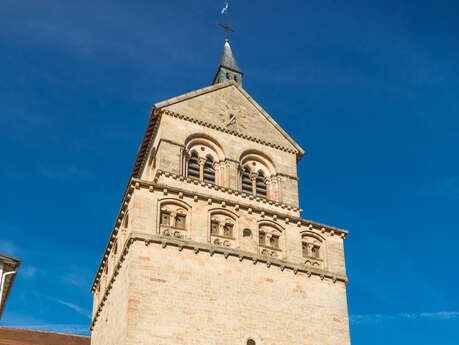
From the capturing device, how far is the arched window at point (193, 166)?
1184 inches

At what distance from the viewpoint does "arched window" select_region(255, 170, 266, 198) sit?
31.4 m

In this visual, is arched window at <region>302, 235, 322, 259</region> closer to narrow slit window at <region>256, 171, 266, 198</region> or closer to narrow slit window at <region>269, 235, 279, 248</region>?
narrow slit window at <region>269, 235, 279, 248</region>

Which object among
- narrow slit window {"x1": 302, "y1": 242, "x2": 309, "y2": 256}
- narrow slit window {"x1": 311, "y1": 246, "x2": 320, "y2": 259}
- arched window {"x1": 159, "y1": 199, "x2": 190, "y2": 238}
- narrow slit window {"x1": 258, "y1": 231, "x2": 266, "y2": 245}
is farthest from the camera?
narrow slit window {"x1": 311, "y1": 246, "x2": 320, "y2": 259}

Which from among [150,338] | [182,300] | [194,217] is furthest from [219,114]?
[150,338]

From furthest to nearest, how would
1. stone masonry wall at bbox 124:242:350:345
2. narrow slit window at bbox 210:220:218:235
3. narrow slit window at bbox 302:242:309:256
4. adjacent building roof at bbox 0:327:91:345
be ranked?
adjacent building roof at bbox 0:327:91:345 < narrow slit window at bbox 302:242:309:256 < narrow slit window at bbox 210:220:218:235 < stone masonry wall at bbox 124:242:350:345

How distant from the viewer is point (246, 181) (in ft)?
103

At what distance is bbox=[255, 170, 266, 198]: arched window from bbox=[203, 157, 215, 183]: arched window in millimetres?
2508

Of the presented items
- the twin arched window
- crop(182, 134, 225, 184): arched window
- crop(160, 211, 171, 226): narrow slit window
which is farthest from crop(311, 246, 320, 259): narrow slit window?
crop(160, 211, 171, 226): narrow slit window

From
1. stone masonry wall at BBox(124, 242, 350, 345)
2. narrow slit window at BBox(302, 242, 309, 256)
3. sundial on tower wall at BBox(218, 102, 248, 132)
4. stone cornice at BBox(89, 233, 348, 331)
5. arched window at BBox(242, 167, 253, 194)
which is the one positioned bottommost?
stone masonry wall at BBox(124, 242, 350, 345)

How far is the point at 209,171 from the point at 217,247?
5459 millimetres

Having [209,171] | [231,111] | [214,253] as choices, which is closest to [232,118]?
[231,111]

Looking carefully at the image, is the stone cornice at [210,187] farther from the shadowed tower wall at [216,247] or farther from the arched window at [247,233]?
the arched window at [247,233]

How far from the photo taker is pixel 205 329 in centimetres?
2402

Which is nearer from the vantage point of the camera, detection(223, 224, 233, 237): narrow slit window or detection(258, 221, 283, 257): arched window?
detection(223, 224, 233, 237): narrow slit window
